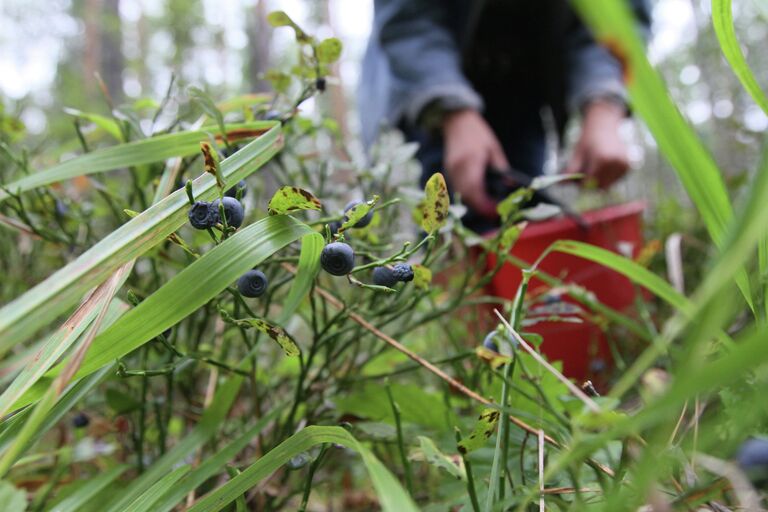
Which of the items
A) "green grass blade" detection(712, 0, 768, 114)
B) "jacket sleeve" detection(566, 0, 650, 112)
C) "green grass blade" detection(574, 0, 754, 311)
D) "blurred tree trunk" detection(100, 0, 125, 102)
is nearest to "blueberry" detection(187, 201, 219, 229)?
"green grass blade" detection(574, 0, 754, 311)

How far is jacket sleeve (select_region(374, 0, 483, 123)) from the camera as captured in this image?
150cm

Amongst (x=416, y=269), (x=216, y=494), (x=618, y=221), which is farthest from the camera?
(x=618, y=221)

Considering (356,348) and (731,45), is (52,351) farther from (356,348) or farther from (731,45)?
(731,45)

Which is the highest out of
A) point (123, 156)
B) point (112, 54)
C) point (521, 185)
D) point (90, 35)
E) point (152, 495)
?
point (90, 35)

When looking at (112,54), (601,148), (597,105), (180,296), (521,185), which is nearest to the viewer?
(180,296)

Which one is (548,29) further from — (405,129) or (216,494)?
(216,494)

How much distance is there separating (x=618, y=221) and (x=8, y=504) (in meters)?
1.23

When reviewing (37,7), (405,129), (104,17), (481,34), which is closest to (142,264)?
(405,129)

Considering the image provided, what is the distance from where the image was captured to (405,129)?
1.80 m

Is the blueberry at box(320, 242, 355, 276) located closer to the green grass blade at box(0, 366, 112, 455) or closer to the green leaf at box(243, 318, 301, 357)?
the green leaf at box(243, 318, 301, 357)

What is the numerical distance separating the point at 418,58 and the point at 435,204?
1.27m

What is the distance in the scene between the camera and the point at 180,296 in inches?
14.5

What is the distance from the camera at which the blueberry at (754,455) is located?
28 centimetres

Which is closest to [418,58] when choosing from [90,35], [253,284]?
[253,284]
